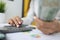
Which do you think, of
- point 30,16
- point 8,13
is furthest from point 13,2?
point 30,16

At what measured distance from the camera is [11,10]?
1.69 meters

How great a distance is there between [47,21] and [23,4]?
1264 mm

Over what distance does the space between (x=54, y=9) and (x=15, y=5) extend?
4.32 ft

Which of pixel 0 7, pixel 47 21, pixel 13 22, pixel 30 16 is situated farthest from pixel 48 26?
pixel 0 7

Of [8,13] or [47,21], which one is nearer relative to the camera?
[47,21]

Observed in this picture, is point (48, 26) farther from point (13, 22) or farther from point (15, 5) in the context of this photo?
A: point (15, 5)

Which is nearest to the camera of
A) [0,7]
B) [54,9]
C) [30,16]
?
[54,9]

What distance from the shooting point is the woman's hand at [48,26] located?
1.69 feet

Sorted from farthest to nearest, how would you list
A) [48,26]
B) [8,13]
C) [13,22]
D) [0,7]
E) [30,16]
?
1. [8,13]
2. [0,7]
3. [30,16]
4. [13,22]
5. [48,26]

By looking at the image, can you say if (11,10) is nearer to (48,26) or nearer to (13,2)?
(13,2)

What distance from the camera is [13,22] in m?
0.88

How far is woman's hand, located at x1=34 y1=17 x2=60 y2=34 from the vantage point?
1.69 ft

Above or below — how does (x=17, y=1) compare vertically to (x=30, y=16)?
above

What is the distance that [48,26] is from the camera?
540mm
